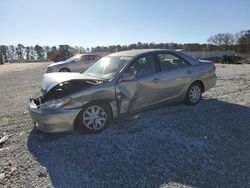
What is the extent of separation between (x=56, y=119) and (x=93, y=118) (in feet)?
2.27

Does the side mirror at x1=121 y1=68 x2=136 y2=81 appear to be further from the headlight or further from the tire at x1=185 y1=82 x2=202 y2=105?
the tire at x1=185 y1=82 x2=202 y2=105

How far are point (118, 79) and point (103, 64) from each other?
1.06 metres

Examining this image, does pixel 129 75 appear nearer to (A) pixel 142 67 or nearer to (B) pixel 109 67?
(A) pixel 142 67

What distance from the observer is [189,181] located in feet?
11.1

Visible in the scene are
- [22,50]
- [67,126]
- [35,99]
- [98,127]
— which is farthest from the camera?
[22,50]

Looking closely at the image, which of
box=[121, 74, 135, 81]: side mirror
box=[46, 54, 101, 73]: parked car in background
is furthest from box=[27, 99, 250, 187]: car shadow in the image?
box=[46, 54, 101, 73]: parked car in background

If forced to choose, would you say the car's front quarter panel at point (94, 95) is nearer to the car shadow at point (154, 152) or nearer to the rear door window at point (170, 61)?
the car shadow at point (154, 152)

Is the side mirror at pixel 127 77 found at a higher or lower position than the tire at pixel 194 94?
higher

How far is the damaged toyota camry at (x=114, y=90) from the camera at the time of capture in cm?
461

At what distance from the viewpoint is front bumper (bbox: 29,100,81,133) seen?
4484mm

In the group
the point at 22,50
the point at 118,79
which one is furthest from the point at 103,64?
the point at 22,50

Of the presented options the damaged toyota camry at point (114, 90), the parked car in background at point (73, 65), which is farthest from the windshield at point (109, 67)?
the parked car in background at point (73, 65)

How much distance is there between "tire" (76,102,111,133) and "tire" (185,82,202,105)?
2439mm

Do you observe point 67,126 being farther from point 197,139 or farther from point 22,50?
point 22,50
